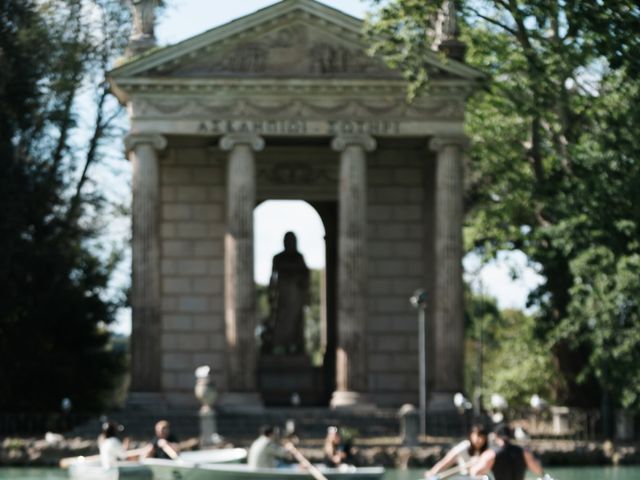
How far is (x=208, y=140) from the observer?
61656mm

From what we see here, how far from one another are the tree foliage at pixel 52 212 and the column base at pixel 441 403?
14.2m

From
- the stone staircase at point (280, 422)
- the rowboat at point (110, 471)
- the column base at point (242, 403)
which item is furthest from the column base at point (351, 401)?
the rowboat at point (110, 471)

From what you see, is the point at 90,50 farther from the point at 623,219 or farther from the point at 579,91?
the point at 623,219

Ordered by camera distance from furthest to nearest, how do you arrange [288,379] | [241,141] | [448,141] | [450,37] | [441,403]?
[288,379] → [450,37] → [448,141] → [241,141] → [441,403]

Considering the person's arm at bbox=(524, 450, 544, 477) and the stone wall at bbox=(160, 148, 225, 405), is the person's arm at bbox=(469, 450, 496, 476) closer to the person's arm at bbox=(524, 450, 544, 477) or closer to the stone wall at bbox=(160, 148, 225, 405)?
the person's arm at bbox=(524, 450, 544, 477)

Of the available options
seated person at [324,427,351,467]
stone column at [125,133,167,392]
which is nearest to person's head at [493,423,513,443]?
seated person at [324,427,351,467]

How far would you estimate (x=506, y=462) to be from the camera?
26.8 m

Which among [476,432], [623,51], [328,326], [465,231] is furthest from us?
[465,231]

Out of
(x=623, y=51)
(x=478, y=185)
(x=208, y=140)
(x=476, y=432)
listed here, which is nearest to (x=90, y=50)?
(x=208, y=140)

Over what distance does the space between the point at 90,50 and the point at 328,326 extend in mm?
14409

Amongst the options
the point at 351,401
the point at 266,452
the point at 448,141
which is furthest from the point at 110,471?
the point at 448,141

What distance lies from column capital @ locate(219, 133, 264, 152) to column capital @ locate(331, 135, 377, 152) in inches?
92.1

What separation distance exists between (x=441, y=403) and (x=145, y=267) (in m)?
10.0

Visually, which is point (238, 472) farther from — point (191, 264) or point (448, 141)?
point (191, 264)
